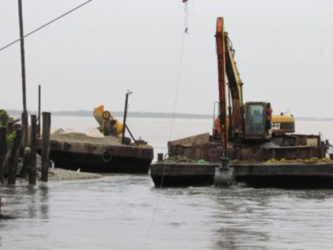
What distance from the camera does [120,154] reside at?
4528 centimetres

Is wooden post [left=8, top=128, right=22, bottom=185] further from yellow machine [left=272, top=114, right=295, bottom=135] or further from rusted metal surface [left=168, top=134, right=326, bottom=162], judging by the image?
yellow machine [left=272, top=114, right=295, bottom=135]

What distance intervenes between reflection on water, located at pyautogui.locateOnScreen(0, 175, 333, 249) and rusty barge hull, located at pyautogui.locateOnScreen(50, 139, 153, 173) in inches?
312

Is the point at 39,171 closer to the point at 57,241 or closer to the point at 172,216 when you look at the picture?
the point at 172,216

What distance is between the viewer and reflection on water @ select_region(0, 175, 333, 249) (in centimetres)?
2042

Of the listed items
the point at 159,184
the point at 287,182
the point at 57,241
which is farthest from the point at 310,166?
the point at 57,241

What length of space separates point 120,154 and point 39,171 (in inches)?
347

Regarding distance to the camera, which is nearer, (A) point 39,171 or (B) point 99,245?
(B) point 99,245

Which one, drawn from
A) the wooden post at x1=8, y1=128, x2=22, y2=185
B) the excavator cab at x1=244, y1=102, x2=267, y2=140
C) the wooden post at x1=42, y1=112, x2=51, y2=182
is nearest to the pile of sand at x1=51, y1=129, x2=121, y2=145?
the excavator cab at x1=244, y1=102, x2=267, y2=140

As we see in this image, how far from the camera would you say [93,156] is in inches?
1772

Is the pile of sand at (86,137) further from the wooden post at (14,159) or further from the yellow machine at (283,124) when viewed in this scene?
the wooden post at (14,159)

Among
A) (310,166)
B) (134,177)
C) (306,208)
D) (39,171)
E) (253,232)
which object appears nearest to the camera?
(253,232)

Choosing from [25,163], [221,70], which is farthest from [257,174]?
[25,163]

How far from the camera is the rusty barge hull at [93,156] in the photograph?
44.6 m

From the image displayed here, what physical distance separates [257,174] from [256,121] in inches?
165
